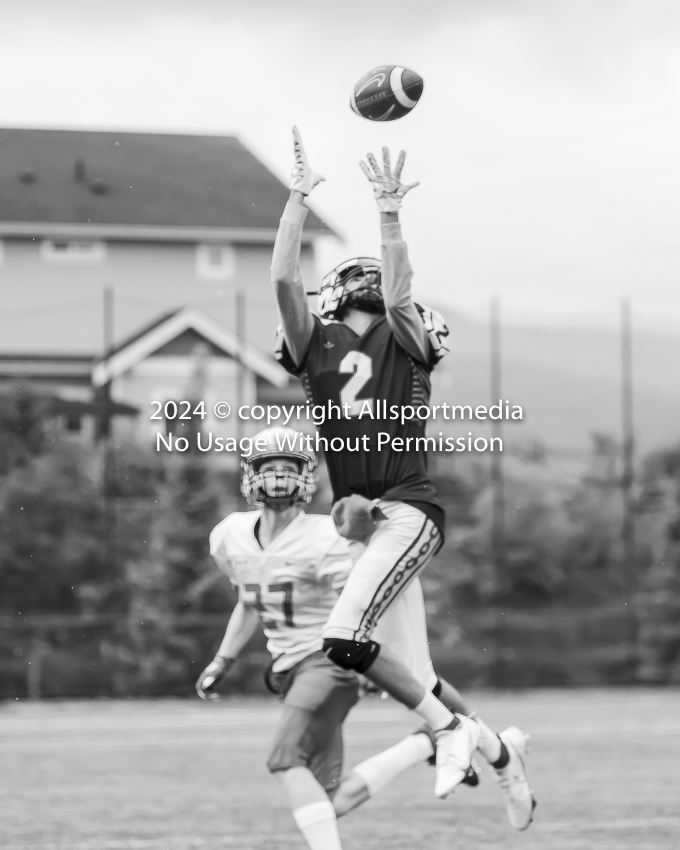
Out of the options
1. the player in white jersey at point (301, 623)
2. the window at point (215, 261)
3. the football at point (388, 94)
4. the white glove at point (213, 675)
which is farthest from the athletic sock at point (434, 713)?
the window at point (215, 261)

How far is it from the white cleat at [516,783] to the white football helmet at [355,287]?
165 centimetres

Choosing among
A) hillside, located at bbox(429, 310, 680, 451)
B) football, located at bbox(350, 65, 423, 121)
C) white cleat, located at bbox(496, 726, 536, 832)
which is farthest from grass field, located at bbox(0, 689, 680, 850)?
hillside, located at bbox(429, 310, 680, 451)

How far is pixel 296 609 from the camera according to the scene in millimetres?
5328

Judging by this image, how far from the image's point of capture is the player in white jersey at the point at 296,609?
5.23 metres

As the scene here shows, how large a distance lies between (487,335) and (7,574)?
22.5 feet

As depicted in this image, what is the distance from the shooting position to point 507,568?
19250 mm

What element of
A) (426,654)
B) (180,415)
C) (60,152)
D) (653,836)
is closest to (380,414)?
(426,654)

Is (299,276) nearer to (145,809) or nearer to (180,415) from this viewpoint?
(145,809)

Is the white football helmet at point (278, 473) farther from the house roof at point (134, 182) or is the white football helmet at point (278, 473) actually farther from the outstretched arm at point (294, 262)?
the house roof at point (134, 182)

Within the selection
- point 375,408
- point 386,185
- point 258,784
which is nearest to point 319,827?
point 375,408

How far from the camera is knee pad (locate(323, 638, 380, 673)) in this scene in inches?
187

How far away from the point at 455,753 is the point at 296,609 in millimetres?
782

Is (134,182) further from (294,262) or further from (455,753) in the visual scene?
(455,753)

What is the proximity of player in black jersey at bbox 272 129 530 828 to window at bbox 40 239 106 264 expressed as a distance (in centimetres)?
1098
